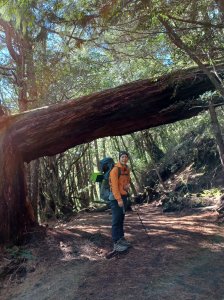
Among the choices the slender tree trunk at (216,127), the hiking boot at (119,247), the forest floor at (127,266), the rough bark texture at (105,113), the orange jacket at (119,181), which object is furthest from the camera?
the rough bark texture at (105,113)

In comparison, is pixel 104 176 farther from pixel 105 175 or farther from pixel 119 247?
pixel 119 247

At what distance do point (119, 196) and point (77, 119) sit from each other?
8.99ft

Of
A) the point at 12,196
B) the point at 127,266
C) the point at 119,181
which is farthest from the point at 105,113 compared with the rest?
the point at 127,266

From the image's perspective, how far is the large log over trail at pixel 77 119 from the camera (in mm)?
7957

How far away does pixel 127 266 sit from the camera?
584cm

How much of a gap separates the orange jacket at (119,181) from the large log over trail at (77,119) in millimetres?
2160

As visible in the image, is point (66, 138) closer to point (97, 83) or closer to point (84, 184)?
point (97, 83)

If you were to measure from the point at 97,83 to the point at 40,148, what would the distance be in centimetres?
517

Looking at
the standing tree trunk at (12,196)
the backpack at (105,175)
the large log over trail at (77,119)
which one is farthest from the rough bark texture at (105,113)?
the backpack at (105,175)

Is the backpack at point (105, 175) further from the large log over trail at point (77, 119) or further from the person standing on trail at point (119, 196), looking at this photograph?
the large log over trail at point (77, 119)

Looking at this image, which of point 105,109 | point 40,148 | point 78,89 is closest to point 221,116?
point 78,89

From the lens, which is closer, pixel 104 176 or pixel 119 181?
pixel 119 181

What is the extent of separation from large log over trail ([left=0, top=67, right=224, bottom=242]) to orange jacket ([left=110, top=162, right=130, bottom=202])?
2.16 m

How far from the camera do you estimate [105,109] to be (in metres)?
8.23
